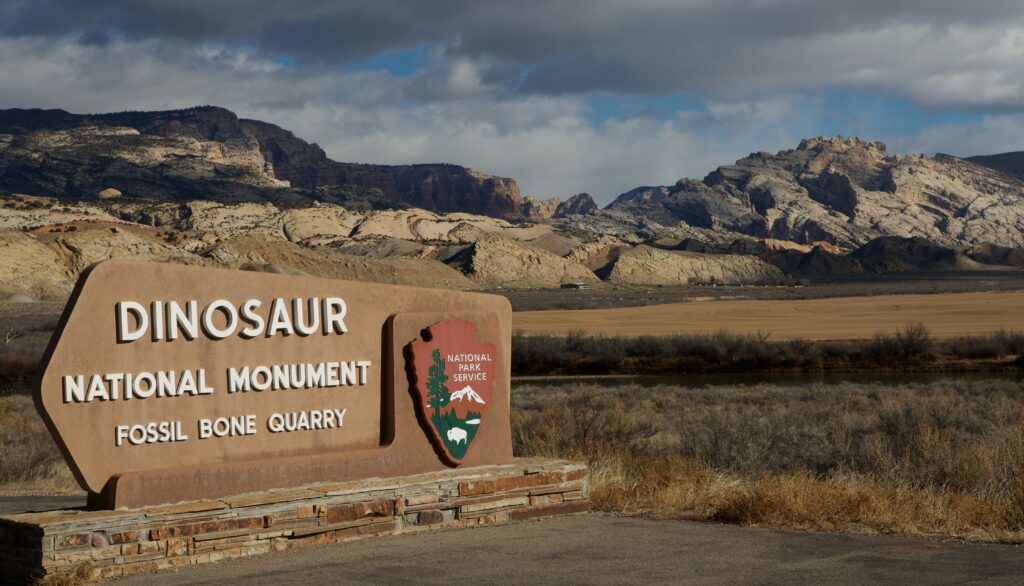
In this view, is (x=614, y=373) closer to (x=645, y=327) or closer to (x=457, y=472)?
(x=645, y=327)

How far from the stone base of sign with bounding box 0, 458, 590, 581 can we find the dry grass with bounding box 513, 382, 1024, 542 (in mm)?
1191

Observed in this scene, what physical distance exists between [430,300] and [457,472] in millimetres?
1718

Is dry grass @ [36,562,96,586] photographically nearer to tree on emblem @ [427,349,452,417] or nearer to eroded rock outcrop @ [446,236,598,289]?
tree on emblem @ [427,349,452,417]

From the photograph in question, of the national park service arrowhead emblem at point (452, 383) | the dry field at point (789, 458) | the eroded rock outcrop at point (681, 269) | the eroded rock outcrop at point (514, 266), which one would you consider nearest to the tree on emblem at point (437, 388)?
the national park service arrowhead emblem at point (452, 383)

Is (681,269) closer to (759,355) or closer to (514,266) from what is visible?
(514,266)

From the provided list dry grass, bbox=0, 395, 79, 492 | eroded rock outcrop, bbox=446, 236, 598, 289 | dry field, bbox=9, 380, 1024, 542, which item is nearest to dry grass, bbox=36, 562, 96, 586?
dry field, bbox=9, 380, 1024, 542

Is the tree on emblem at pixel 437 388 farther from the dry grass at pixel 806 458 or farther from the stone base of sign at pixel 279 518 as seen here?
the dry grass at pixel 806 458

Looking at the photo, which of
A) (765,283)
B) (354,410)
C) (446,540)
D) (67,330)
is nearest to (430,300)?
(354,410)

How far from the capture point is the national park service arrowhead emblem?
11.2m

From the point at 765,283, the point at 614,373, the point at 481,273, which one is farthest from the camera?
the point at 765,283

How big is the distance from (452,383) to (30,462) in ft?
30.8

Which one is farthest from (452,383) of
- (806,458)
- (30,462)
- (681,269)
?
(681,269)

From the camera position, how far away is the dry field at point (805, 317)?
64438mm

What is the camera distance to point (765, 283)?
14450 cm
